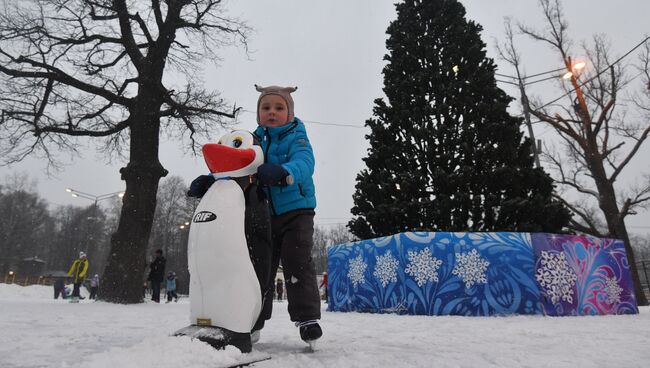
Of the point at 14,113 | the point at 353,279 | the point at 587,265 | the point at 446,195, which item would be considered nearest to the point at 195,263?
the point at 353,279

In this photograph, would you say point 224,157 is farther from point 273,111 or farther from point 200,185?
point 273,111

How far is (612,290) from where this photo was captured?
21.0ft

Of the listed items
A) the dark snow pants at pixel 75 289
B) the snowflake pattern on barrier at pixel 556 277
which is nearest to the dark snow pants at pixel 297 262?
the snowflake pattern on barrier at pixel 556 277

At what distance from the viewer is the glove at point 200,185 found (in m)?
2.39

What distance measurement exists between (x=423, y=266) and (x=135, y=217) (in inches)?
242

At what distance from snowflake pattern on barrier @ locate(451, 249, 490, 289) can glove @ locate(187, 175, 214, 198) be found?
4770 millimetres

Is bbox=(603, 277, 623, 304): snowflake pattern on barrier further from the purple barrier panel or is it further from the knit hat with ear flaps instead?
the knit hat with ear flaps

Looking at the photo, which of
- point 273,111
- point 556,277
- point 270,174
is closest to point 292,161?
point 270,174

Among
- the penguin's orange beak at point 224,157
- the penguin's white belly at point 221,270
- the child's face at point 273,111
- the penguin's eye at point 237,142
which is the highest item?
the child's face at point 273,111

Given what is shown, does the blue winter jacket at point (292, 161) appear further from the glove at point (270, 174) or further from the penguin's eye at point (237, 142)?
the penguin's eye at point (237, 142)

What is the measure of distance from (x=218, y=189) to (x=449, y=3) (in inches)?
357

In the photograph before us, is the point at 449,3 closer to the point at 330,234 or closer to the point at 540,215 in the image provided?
the point at 540,215

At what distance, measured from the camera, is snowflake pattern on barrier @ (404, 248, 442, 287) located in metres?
6.09

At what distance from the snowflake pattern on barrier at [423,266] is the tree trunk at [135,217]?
5626 mm
